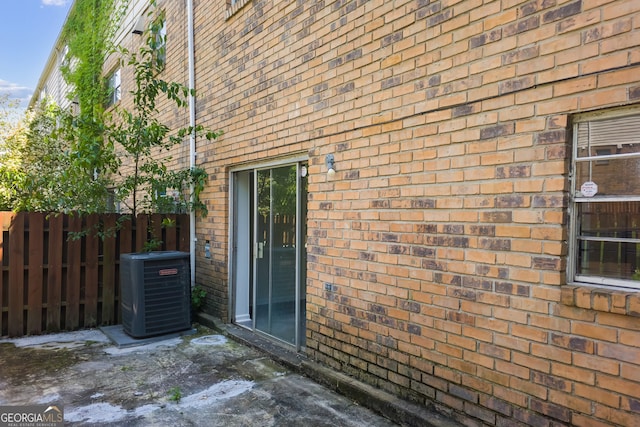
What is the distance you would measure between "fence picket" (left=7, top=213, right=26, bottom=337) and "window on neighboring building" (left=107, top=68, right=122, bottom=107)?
6256mm

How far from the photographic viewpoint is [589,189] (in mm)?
2436

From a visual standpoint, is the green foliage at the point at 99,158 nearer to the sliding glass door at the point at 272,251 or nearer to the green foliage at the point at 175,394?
the sliding glass door at the point at 272,251

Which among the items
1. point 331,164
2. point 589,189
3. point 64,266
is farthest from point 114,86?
point 589,189

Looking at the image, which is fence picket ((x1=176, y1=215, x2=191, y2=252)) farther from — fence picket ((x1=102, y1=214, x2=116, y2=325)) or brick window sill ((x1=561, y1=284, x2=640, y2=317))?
brick window sill ((x1=561, y1=284, x2=640, y2=317))

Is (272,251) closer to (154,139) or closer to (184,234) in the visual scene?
(184,234)

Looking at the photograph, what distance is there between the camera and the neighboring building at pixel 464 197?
2.33 m

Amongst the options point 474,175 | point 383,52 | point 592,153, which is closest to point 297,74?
point 383,52

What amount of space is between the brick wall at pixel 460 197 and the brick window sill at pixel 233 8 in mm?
987

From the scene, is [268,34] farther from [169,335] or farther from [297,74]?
[169,335]

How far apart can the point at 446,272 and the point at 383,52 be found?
1921 millimetres

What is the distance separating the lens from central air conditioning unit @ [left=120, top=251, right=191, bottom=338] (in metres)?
5.54

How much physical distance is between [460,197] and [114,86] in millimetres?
11169

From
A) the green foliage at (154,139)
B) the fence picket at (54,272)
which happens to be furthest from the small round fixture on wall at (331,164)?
the fence picket at (54,272)

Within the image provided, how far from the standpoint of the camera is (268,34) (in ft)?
16.5
